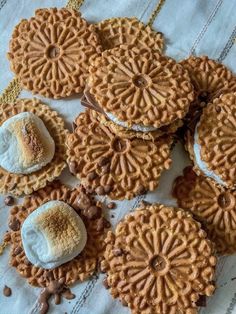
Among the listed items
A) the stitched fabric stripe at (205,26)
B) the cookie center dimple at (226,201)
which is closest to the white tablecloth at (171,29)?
the stitched fabric stripe at (205,26)

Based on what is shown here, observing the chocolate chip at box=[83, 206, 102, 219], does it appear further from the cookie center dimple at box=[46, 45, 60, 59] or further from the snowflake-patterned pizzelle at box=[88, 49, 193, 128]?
the cookie center dimple at box=[46, 45, 60, 59]

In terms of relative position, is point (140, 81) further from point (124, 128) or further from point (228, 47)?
point (228, 47)

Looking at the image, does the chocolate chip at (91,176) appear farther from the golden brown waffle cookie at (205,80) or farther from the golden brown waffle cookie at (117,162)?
the golden brown waffle cookie at (205,80)

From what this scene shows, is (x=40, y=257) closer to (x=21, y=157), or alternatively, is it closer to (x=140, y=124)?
(x=21, y=157)

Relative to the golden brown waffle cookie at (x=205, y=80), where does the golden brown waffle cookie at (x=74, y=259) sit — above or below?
below

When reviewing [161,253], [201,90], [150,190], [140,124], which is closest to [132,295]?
[161,253]

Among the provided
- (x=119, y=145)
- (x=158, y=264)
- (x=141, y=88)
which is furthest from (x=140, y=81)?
(x=158, y=264)

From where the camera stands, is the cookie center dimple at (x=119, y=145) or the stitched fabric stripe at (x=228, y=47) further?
the stitched fabric stripe at (x=228, y=47)
